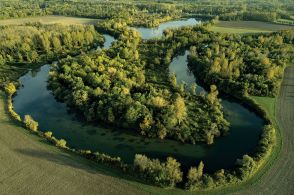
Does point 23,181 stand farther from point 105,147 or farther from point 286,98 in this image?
point 286,98

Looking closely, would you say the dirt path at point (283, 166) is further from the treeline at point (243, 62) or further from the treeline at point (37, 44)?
the treeline at point (37, 44)

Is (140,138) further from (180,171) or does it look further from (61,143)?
(61,143)

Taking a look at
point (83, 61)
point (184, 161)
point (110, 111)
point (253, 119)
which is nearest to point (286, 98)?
point (253, 119)

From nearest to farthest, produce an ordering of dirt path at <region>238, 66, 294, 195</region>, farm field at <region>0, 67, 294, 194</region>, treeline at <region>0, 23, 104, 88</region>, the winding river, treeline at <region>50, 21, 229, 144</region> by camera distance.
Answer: dirt path at <region>238, 66, 294, 195</region>
farm field at <region>0, 67, 294, 194</region>
the winding river
treeline at <region>50, 21, 229, 144</region>
treeline at <region>0, 23, 104, 88</region>

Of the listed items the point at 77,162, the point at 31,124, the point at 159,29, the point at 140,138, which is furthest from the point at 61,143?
the point at 159,29

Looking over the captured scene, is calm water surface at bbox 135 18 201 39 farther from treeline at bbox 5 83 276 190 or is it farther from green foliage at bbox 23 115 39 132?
treeline at bbox 5 83 276 190

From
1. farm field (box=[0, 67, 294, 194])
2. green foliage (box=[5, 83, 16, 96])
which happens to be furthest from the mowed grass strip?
farm field (box=[0, 67, 294, 194])

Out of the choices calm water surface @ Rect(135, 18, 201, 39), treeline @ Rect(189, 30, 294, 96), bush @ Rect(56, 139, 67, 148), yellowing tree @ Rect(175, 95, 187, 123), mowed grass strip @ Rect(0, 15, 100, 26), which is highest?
mowed grass strip @ Rect(0, 15, 100, 26)
